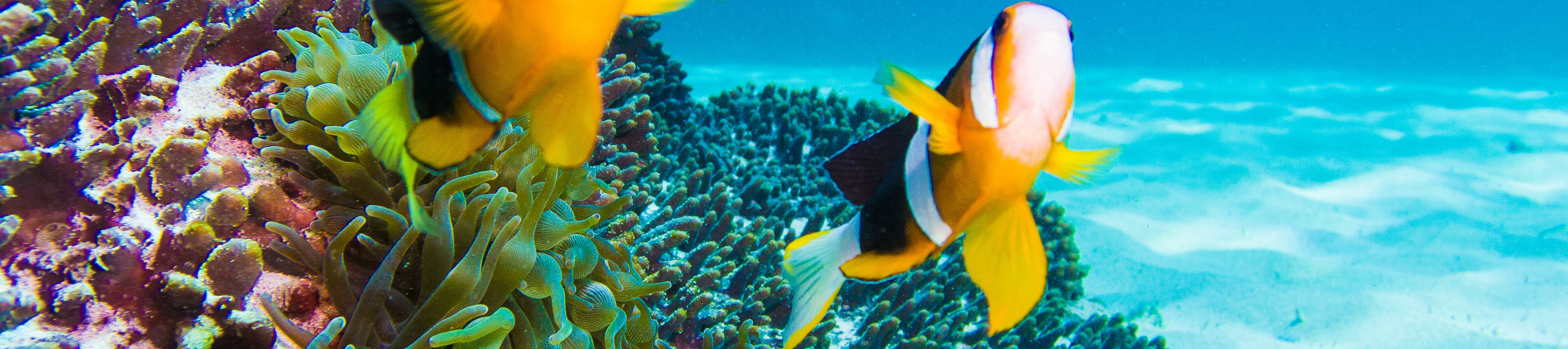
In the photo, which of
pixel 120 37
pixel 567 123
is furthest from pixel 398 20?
pixel 120 37

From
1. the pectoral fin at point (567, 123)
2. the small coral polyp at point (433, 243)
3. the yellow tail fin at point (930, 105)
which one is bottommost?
the small coral polyp at point (433, 243)

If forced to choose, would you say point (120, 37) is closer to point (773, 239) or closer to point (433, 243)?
point (433, 243)

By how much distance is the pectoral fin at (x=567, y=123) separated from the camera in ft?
2.10

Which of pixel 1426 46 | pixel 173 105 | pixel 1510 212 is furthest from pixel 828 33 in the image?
pixel 173 105

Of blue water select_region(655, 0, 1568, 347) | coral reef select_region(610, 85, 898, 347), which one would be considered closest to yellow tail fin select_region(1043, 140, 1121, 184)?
blue water select_region(655, 0, 1568, 347)

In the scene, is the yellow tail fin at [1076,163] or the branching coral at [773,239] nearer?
the yellow tail fin at [1076,163]

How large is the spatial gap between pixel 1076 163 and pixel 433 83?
0.72 metres

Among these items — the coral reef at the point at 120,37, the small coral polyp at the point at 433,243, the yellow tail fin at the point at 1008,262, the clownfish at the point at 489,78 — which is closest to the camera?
the clownfish at the point at 489,78

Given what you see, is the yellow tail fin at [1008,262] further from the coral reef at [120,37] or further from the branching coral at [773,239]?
the coral reef at [120,37]

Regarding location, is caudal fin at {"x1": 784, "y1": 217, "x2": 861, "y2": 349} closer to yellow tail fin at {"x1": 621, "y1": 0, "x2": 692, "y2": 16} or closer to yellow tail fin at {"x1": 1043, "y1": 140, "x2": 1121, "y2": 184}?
yellow tail fin at {"x1": 1043, "y1": 140, "x2": 1121, "y2": 184}

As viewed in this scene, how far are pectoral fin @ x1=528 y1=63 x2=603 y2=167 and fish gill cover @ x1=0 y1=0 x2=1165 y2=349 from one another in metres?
A: 0.49

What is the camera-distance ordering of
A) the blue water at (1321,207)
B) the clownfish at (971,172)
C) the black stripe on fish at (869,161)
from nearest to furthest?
the clownfish at (971,172)
the black stripe on fish at (869,161)
the blue water at (1321,207)

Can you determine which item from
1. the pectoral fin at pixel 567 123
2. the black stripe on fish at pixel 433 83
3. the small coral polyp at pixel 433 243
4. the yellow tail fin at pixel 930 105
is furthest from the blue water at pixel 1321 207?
the small coral polyp at pixel 433 243

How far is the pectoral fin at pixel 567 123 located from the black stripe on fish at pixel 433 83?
0.26 ft
